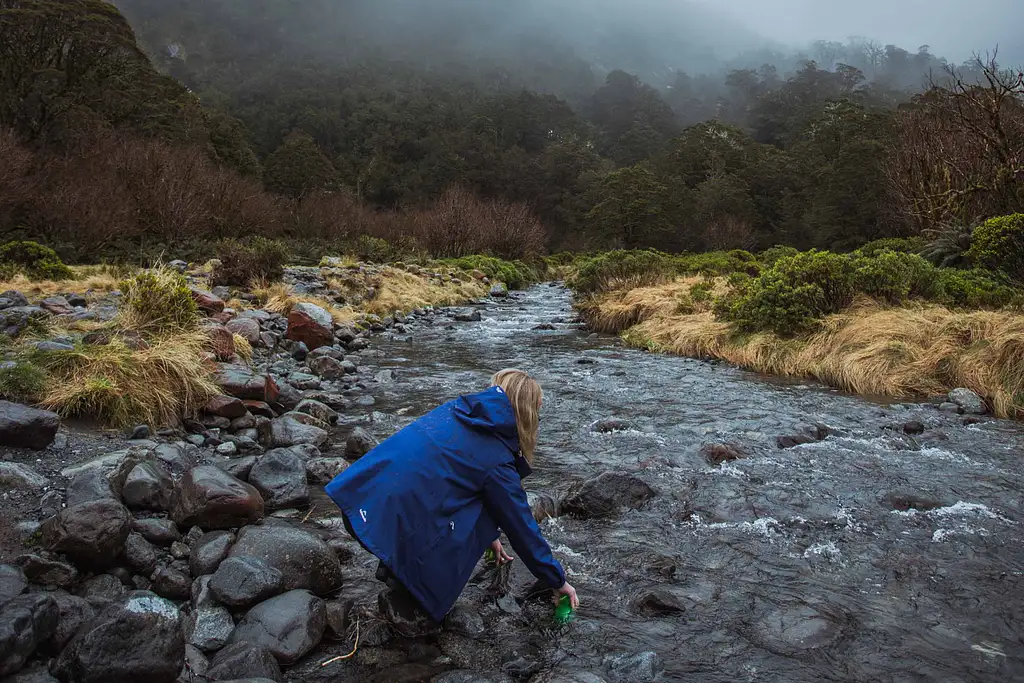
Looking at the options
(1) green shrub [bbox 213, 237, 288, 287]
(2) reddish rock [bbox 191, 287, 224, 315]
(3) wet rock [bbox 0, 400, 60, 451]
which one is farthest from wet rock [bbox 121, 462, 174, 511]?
(1) green shrub [bbox 213, 237, 288, 287]

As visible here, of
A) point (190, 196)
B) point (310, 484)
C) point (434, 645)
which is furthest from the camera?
point (190, 196)

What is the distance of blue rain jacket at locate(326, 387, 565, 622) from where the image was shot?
2.44 metres

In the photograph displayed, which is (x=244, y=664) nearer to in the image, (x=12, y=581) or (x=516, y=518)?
A: (x=12, y=581)

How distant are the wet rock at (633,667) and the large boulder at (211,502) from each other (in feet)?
6.73

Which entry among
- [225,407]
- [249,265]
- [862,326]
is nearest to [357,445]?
[225,407]

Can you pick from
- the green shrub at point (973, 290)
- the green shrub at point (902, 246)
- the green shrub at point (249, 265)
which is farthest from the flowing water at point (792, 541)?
the green shrub at point (902, 246)

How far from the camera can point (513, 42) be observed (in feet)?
500

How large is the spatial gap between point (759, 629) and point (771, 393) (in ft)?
16.2

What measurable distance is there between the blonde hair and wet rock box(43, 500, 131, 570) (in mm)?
1836

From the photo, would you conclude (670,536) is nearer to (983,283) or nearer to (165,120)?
(983,283)

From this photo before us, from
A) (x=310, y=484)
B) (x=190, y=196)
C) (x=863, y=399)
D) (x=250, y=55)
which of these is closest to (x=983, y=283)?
(x=863, y=399)

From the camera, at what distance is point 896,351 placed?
7.51m

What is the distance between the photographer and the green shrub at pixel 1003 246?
28.9ft

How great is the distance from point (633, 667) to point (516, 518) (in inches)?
30.4
